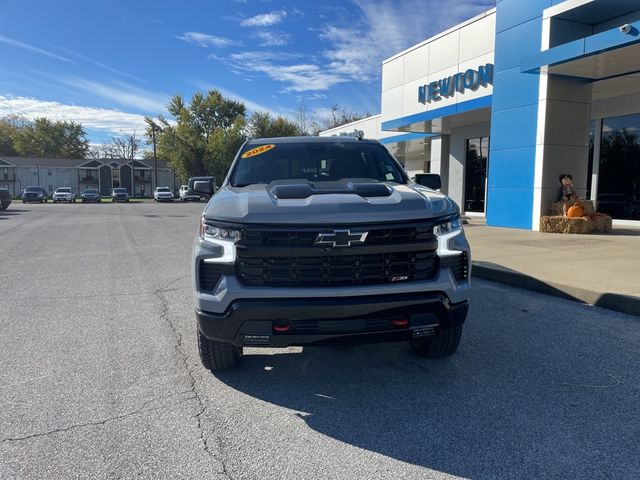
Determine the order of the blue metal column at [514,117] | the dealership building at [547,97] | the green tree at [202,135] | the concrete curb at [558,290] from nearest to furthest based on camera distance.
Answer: the concrete curb at [558,290] < the dealership building at [547,97] < the blue metal column at [514,117] < the green tree at [202,135]

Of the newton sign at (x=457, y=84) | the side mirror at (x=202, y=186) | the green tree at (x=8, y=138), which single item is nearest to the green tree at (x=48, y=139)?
the green tree at (x=8, y=138)

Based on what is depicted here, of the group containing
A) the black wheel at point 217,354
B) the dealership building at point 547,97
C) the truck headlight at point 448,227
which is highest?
the dealership building at point 547,97

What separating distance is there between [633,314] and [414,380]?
329 cm

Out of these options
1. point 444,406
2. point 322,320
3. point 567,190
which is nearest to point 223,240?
point 322,320

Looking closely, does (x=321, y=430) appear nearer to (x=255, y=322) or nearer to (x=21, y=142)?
(x=255, y=322)

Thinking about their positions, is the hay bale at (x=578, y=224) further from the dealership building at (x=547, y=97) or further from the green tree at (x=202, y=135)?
the green tree at (x=202, y=135)

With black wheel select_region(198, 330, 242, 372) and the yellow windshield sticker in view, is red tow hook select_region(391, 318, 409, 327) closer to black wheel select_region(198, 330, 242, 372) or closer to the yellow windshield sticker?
black wheel select_region(198, 330, 242, 372)

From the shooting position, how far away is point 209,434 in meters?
2.98

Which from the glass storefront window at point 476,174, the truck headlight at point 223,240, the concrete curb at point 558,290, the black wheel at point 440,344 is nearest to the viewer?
the truck headlight at point 223,240

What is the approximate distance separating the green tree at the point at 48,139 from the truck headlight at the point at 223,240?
109 m

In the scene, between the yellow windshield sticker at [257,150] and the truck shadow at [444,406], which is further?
the yellow windshield sticker at [257,150]

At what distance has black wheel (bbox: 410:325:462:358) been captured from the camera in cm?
391

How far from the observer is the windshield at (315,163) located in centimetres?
480

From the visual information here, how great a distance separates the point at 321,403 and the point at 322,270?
96cm
